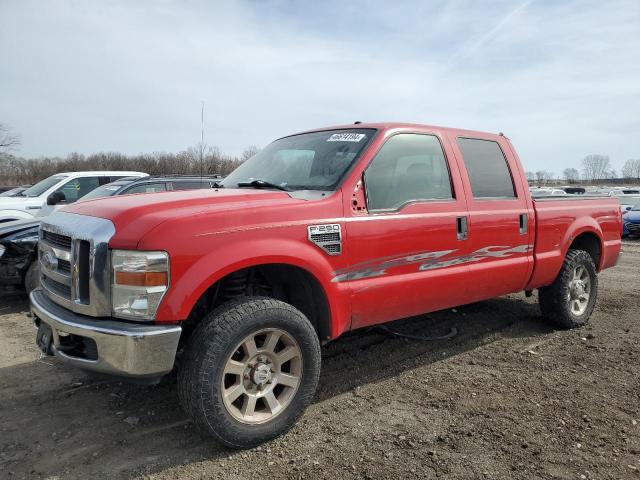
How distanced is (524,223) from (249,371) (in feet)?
9.62

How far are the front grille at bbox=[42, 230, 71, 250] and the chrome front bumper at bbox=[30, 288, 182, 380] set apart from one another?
48 cm

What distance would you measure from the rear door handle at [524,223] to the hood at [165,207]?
92.8 inches

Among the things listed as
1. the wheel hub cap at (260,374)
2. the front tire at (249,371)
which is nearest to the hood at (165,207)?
the front tire at (249,371)

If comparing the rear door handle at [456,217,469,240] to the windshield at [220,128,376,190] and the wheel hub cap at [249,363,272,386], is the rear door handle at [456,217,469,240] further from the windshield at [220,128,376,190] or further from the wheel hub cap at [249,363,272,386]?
the wheel hub cap at [249,363,272,386]

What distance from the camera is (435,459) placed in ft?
9.04

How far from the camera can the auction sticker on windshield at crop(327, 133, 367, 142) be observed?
12.2ft

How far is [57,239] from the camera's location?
304cm

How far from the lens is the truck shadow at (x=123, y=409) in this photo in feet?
9.09

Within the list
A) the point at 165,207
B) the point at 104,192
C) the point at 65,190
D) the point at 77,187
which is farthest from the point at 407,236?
the point at 65,190

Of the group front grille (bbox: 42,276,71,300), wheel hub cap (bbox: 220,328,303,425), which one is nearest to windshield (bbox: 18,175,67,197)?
front grille (bbox: 42,276,71,300)

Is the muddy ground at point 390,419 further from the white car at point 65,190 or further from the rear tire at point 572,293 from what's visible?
the white car at point 65,190

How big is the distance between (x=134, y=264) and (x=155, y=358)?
0.50 metres

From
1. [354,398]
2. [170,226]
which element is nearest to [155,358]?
[170,226]

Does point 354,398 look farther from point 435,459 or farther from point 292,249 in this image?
point 292,249
